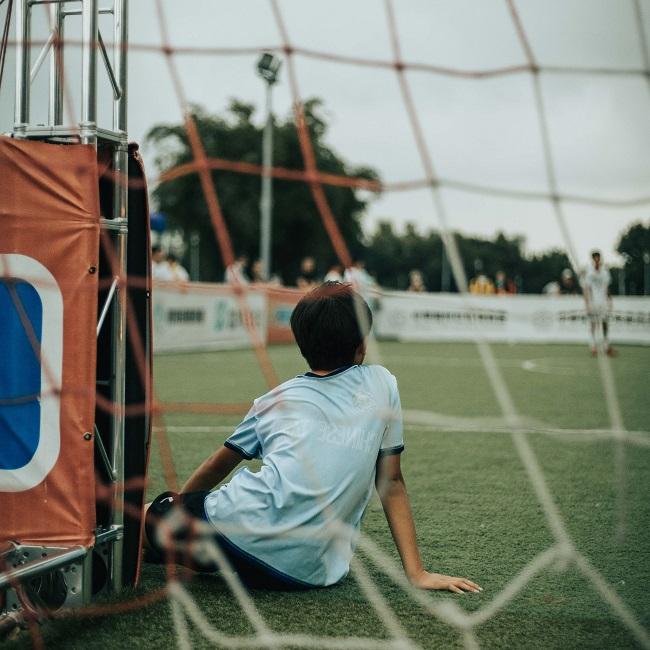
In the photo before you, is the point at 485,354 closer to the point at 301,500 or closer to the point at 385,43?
the point at 301,500

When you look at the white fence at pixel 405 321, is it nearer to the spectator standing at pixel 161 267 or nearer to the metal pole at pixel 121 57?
the spectator standing at pixel 161 267

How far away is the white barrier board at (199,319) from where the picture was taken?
38.8 feet

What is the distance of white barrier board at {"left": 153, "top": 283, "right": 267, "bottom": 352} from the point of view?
1182 centimetres

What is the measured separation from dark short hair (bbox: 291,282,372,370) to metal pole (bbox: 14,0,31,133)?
879 mm

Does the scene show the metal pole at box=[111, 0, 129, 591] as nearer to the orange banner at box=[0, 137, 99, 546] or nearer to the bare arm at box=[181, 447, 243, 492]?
the orange banner at box=[0, 137, 99, 546]

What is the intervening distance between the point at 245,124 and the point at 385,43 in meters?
2.27

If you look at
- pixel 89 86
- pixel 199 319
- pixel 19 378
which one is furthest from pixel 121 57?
pixel 199 319

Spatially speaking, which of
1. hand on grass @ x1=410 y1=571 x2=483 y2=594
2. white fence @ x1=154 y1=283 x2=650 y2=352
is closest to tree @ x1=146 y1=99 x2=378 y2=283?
hand on grass @ x1=410 y1=571 x2=483 y2=594

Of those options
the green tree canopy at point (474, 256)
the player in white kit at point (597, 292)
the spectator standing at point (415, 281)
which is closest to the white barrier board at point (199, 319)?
the player in white kit at point (597, 292)

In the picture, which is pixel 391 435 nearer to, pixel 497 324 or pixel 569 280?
pixel 569 280

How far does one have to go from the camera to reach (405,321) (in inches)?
706

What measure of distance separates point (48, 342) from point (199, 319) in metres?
10.8

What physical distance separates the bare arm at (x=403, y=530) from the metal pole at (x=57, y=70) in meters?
1.30

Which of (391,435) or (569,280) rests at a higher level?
(569,280)
